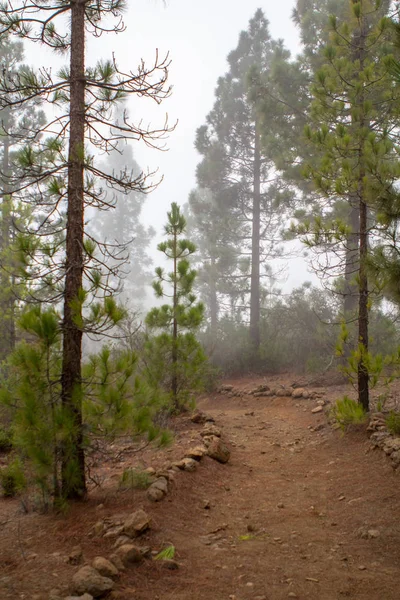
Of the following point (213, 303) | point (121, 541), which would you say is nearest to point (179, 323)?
point (121, 541)

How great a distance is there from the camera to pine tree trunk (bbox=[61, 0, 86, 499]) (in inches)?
154

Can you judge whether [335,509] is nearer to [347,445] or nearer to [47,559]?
[347,445]

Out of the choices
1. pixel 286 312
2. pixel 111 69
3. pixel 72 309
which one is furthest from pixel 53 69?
pixel 286 312

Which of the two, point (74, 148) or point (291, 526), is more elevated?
point (74, 148)

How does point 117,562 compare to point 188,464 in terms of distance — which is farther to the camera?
point 188,464

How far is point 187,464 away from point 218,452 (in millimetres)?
852

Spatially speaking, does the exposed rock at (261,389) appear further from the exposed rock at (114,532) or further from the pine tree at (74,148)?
the exposed rock at (114,532)

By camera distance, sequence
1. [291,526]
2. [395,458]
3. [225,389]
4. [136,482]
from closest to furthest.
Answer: [291,526] < [136,482] < [395,458] < [225,389]

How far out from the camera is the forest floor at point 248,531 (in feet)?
9.69

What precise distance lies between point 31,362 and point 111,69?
10.2 feet

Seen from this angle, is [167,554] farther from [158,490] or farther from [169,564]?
[158,490]

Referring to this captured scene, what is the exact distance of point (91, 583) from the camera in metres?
2.73

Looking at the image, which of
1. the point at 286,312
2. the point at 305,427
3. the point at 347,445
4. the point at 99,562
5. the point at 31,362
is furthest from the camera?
the point at 286,312

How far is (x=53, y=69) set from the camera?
4504 millimetres
